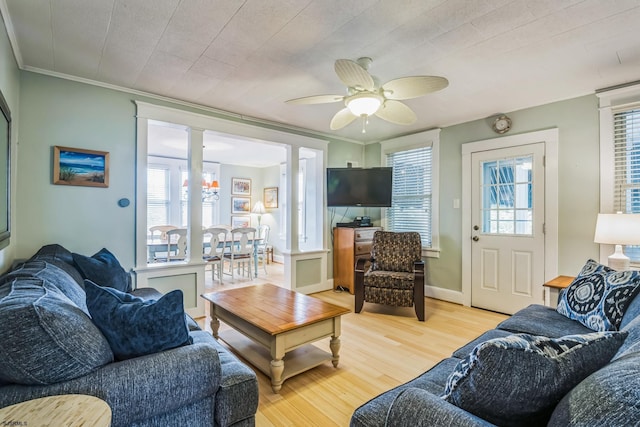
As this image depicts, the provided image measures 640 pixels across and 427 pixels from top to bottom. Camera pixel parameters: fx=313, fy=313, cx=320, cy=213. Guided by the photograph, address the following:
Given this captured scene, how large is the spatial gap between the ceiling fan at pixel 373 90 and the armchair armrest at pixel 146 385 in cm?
175

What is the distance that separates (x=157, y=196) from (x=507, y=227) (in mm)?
6247

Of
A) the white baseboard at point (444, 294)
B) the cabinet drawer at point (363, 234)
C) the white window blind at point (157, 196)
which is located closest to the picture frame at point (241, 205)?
the white window blind at point (157, 196)

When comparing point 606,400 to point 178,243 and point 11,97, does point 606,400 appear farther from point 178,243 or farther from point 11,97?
point 178,243

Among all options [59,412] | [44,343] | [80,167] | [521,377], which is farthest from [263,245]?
[521,377]

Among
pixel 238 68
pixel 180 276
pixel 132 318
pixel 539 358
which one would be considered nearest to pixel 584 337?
pixel 539 358

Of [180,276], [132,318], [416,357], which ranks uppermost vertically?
[132,318]

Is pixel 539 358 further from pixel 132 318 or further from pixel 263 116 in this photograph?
pixel 263 116

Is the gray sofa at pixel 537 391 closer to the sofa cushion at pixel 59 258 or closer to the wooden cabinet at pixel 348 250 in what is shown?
the sofa cushion at pixel 59 258

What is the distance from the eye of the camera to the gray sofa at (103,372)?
1.01m

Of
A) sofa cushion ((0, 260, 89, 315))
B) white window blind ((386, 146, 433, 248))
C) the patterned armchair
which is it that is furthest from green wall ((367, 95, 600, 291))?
sofa cushion ((0, 260, 89, 315))

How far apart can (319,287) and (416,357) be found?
2.25 meters

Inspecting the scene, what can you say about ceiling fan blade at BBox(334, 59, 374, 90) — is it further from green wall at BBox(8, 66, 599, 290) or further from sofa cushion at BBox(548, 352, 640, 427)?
green wall at BBox(8, 66, 599, 290)

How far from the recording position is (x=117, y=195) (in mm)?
3006

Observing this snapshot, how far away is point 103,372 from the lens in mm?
1128
